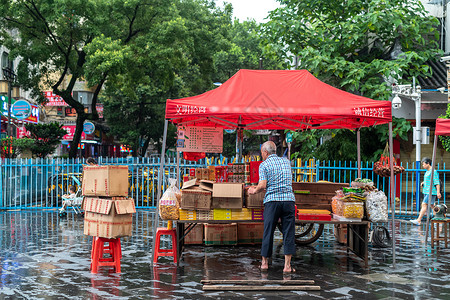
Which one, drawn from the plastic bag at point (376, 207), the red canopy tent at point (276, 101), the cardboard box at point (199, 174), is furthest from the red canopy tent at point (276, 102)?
the cardboard box at point (199, 174)

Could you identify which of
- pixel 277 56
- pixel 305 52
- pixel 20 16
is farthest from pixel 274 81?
pixel 20 16

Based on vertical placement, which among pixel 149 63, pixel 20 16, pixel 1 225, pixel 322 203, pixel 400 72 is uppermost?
pixel 20 16

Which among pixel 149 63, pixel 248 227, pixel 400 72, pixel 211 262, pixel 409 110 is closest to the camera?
pixel 211 262

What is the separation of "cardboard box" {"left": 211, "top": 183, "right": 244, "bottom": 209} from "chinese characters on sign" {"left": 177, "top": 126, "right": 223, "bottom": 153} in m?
1.69

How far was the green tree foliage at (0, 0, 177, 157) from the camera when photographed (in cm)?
2127

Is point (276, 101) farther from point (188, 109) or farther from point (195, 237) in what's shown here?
point (195, 237)

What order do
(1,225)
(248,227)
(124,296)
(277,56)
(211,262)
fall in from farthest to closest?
1. (277,56)
2. (1,225)
3. (248,227)
4. (211,262)
5. (124,296)

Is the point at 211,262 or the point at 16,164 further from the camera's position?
the point at 16,164

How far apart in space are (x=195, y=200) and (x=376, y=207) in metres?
3.17

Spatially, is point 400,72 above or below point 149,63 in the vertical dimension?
below

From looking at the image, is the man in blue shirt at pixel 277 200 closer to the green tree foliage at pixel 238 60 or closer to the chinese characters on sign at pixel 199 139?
the chinese characters on sign at pixel 199 139

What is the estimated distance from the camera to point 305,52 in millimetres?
17328

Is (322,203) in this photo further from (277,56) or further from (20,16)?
(20,16)

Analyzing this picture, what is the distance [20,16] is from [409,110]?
700 inches
